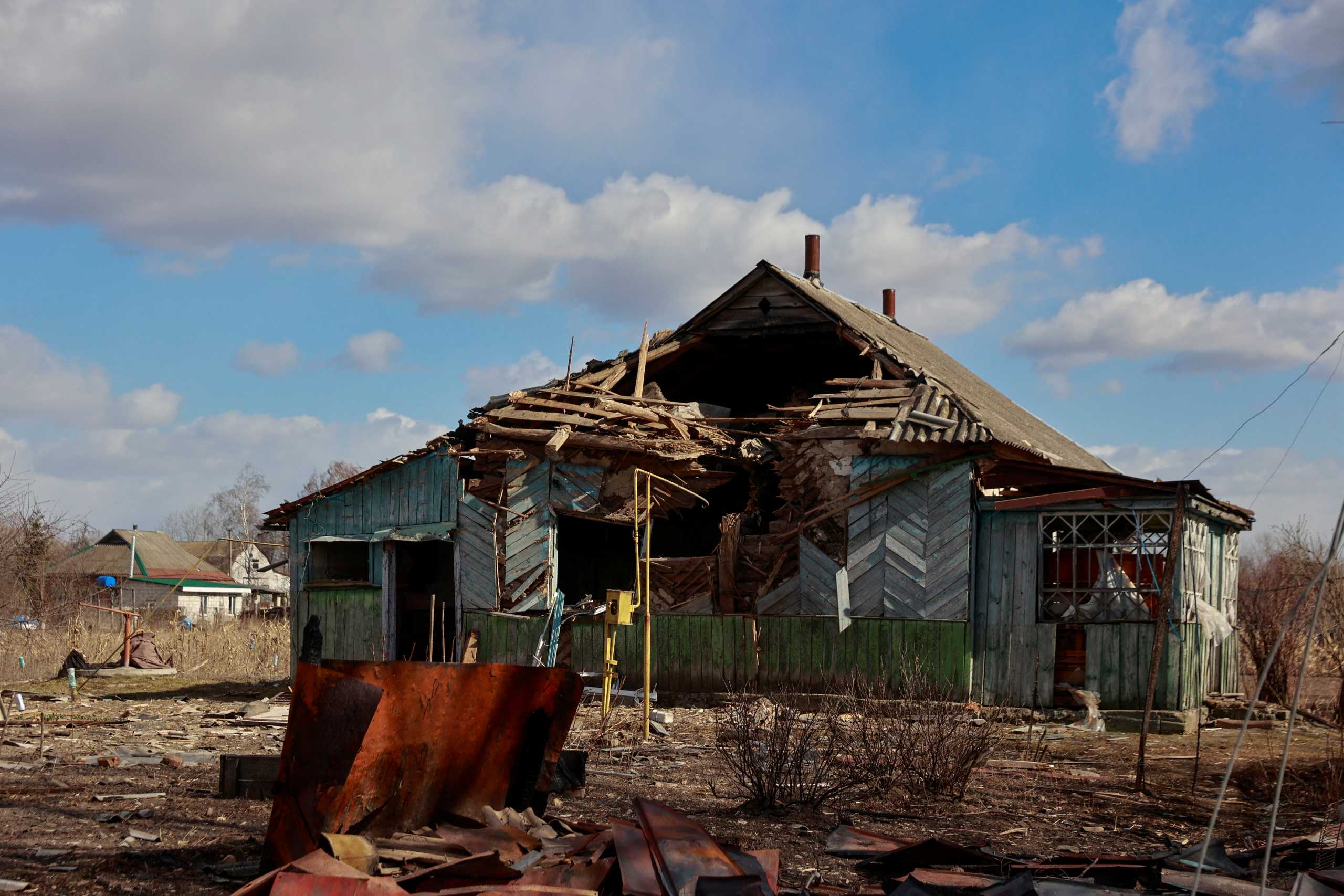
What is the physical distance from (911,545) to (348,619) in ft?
31.8

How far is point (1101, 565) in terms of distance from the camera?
15383mm

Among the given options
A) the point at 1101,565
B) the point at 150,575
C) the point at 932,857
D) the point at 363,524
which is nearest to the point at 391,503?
the point at 363,524

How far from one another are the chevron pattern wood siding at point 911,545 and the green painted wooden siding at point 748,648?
262 millimetres

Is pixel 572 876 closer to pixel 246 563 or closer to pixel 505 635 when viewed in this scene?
pixel 505 635

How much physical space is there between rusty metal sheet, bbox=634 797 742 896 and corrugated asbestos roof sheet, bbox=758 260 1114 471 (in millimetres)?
9899

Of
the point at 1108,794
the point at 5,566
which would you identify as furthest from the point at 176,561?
the point at 1108,794

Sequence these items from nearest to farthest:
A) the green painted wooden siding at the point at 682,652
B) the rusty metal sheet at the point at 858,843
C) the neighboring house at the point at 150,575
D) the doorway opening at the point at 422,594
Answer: the rusty metal sheet at the point at 858,843, the green painted wooden siding at the point at 682,652, the doorway opening at the point at 422,594, the neighboring house at the point at 150,575

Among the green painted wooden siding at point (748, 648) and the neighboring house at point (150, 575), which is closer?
the green painted wooden siding at point (748, 648)

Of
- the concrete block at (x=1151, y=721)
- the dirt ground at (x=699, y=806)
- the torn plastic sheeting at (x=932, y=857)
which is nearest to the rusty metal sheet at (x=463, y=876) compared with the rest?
the dirt ground at (x=699, y=806)

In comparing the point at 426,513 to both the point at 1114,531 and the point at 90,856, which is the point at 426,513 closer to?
the point at 1114,531

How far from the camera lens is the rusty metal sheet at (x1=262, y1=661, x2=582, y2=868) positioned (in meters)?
6.15

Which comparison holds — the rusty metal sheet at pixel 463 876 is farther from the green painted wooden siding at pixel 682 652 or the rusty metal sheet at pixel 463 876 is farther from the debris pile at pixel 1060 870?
the green painted wooden siding at pixel 682 652

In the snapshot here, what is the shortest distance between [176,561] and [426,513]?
61.3 metres

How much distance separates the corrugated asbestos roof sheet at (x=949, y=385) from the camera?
16.7 m
